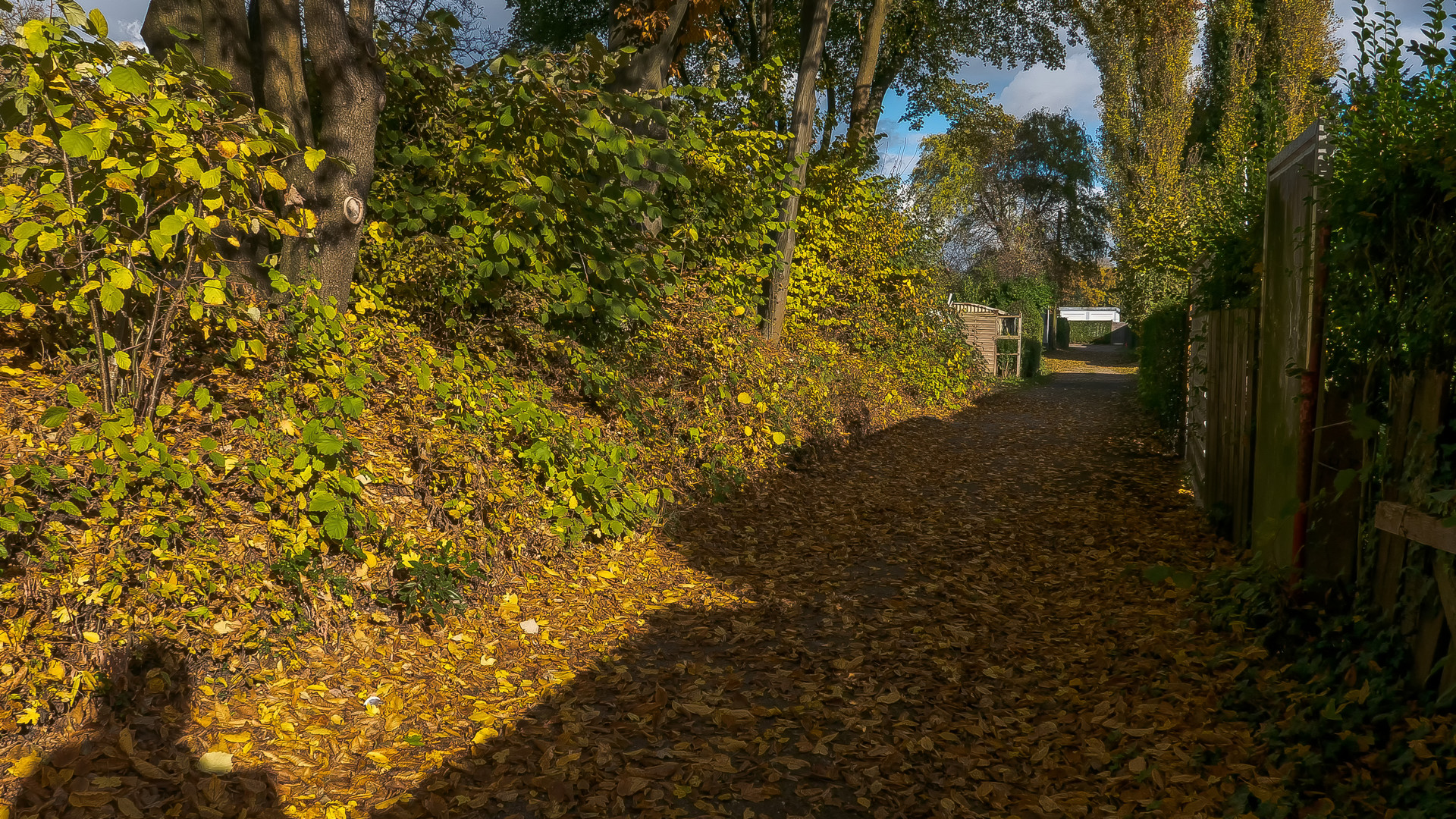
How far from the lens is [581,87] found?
6.32m

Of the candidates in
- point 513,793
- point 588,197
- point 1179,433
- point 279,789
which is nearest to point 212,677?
point 279,789

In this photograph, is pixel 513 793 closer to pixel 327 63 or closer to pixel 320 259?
pixel 320 259

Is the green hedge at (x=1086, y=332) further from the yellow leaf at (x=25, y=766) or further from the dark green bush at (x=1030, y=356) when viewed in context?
the yellow leaf at (x=25, y=766)

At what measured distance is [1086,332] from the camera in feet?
193

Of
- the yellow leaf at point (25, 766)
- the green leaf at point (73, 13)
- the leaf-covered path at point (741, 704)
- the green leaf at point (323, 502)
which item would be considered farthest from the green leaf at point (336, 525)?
the green leaf at point (73, 13)

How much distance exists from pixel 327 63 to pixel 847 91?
1843 cm

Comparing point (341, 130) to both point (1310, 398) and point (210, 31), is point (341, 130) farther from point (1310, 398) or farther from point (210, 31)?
point (1310, 398)

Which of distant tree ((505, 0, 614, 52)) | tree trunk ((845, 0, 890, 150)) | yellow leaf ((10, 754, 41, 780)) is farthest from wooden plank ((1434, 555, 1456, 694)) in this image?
distant tree ((505, 0, 614, 52))

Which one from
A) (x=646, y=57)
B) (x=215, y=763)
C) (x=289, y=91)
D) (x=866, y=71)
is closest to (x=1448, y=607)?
(x=215, y=763)

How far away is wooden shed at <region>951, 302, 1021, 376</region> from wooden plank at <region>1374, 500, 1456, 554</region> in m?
17.1

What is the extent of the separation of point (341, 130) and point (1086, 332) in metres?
59.5

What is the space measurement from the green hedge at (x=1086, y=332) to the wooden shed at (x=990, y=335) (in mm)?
35257

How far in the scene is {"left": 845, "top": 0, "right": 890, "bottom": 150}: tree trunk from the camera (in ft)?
47.2

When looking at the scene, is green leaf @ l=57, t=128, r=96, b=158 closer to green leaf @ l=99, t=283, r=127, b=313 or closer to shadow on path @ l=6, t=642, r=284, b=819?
green leaf @ l=99, t=283, r=127, b=313
